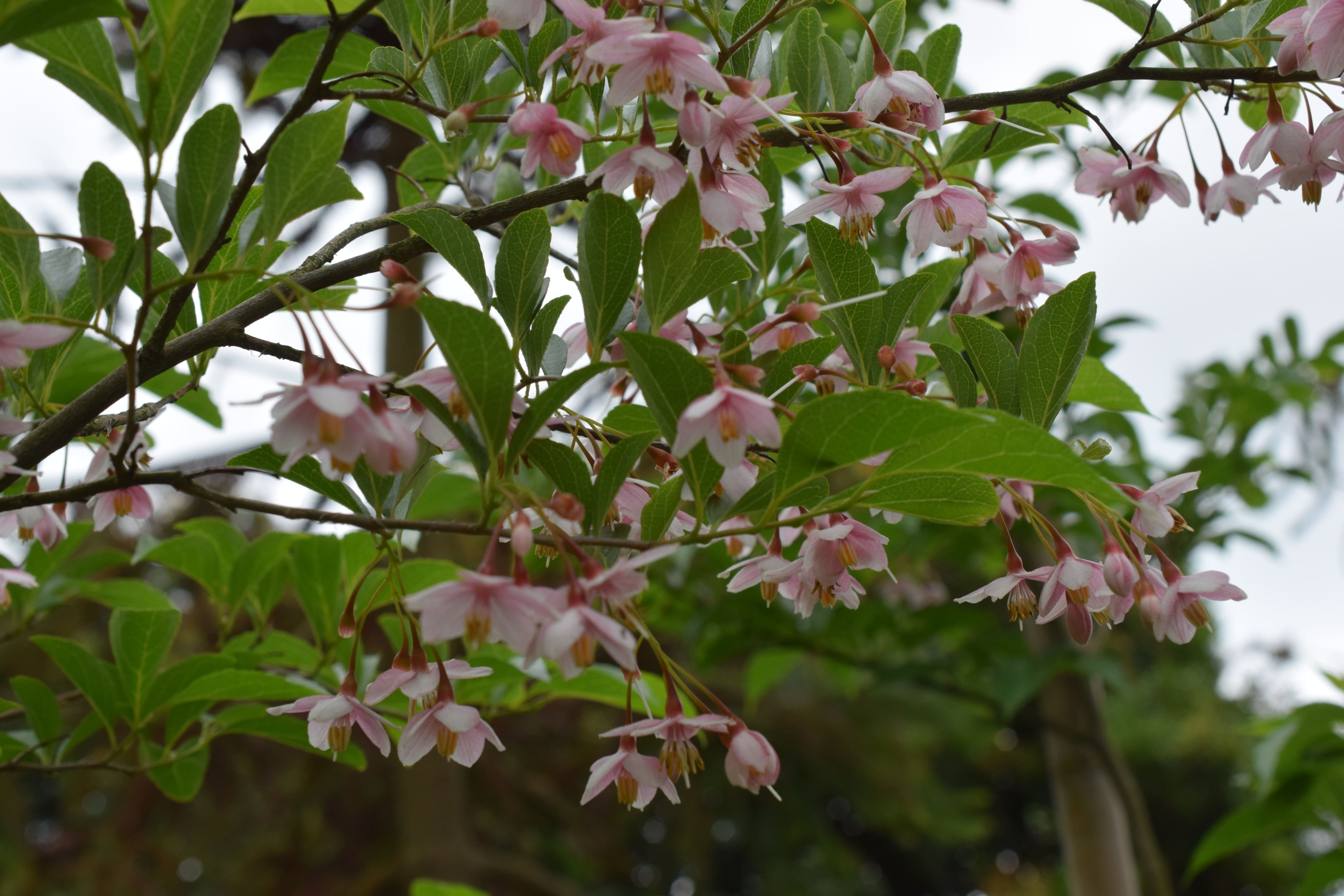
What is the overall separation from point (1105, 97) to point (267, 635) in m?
1.83

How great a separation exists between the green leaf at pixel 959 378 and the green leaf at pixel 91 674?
840 mm

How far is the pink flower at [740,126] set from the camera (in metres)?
0.63

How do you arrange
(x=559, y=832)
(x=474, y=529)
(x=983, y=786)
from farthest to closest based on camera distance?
(x=983, y=786)
(x=559, y=832)
(x=474, y=529)

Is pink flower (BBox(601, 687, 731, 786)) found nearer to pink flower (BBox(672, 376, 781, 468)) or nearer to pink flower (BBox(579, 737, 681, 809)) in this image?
pink flower (BBox(579, 737, 681, 809))

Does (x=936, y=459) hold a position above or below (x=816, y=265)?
below

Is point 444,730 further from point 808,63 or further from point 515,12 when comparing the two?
point 808,63

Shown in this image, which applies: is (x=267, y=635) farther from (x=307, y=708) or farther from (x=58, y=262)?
(x=58, y=262)

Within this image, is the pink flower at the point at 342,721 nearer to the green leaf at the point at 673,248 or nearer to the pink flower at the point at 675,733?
the pink flower at the point at 675,733

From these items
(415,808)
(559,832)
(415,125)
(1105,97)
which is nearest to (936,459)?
(415,125)

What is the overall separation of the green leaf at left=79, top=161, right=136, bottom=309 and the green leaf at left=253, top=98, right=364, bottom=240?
3.1 inches

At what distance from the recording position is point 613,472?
24.2 inches

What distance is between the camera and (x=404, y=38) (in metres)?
0.77

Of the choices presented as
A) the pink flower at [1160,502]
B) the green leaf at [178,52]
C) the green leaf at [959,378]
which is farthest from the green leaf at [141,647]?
the pink flower at [1160,502]

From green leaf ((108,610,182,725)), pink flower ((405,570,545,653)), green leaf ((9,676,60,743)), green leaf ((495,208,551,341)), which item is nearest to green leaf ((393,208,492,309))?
green leaf ((495,208,551,341))
